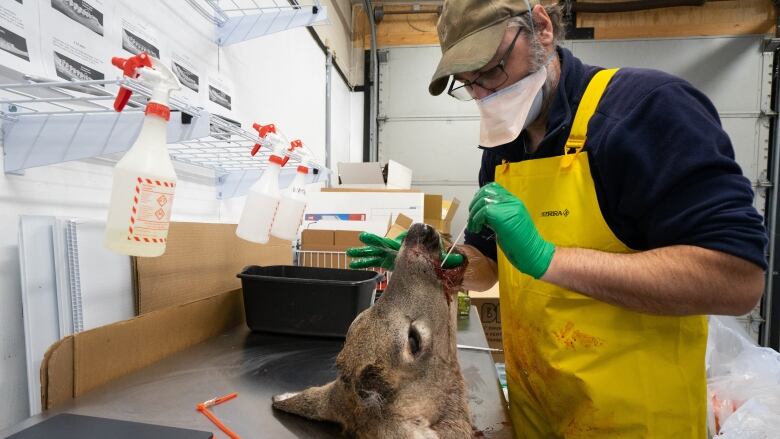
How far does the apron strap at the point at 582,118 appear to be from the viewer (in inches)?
45.5

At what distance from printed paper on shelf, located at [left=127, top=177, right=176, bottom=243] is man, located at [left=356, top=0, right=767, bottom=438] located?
2.59 ft

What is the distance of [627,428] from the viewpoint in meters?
1.11

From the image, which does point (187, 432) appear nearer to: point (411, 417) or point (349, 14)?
point (411, 417)

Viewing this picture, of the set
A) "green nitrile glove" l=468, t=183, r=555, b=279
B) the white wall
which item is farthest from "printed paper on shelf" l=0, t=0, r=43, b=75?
"green nitrile glove" l=468, t=183, r=555, b=279

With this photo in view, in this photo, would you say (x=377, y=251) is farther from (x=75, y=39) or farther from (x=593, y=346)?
(x=75, y=39)

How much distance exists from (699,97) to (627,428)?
86 cm

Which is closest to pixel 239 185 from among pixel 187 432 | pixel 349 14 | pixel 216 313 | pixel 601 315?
pixel 216 313

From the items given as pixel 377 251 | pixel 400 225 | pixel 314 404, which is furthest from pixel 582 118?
pixel 400 225

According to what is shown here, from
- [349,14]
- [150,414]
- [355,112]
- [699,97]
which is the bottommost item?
[150,414]

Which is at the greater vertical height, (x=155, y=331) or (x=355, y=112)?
(x=355, y=112)

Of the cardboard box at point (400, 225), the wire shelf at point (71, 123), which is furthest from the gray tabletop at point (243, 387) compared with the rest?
the cardboard box at point (400, 225)

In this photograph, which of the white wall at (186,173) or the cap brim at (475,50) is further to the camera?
the cap brim at (475,50)

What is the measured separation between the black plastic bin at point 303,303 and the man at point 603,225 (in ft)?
1.89

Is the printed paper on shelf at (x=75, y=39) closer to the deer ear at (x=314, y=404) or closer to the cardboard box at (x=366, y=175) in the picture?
the deer ear at (x=314, y=404)
